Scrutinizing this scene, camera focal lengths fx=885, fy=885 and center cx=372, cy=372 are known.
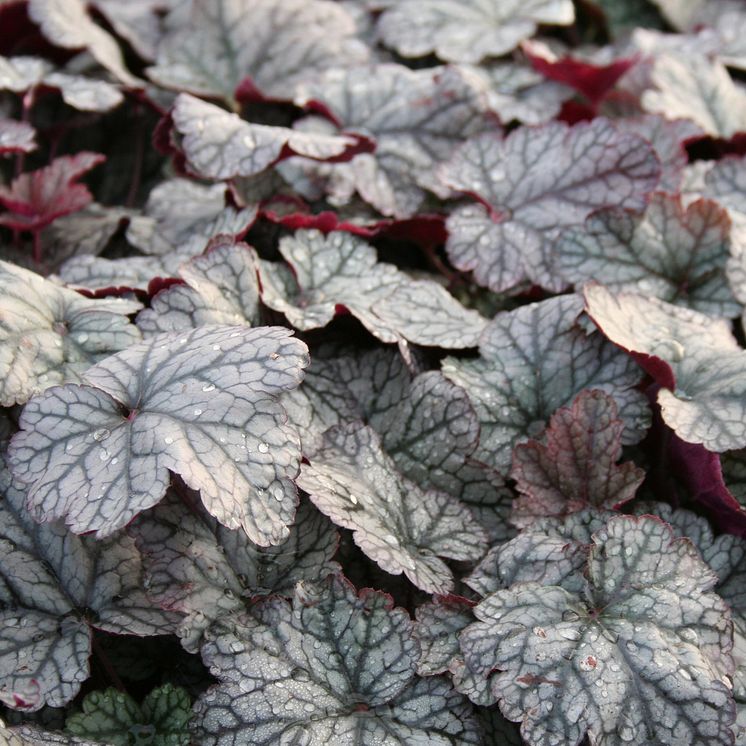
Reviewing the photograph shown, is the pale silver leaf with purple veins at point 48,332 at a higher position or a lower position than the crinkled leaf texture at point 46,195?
higher

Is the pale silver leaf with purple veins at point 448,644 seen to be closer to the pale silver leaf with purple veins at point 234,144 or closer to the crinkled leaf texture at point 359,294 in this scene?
the crinkled leaf texture at point 359,294

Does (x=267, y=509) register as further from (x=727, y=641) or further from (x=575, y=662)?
(x=727, y=641)

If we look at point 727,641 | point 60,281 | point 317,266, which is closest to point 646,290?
point 317,266

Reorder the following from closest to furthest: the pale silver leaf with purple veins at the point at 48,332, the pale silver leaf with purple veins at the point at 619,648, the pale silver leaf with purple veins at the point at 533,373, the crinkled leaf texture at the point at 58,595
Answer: the pale silver leaf with purple veins at the point at 619,648, the crinkled leaf texture at the point at 58,595, the pale silver leaf with purple veins at the point at 48,332, the pale silver leaf with purple veins at the point at 533,373

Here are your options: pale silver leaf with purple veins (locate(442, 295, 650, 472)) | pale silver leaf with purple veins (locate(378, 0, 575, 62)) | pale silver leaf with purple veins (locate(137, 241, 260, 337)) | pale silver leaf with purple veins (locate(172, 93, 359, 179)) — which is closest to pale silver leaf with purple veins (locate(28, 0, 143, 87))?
pale silver leaf with purple veins (locate(172, 93, 359, 179))

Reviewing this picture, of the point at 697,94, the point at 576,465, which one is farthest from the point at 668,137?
the point at 576,465

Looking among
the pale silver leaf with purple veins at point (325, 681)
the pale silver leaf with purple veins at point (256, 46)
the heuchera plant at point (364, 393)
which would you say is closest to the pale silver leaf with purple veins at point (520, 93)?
the heuchera plant at point (364, 393)

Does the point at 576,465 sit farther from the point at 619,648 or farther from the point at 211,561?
the point at 211,561
